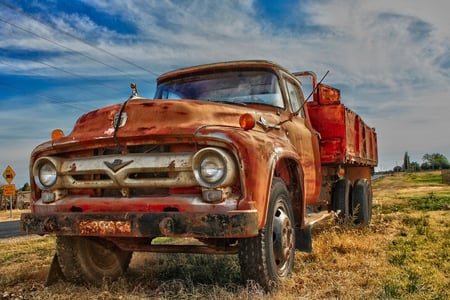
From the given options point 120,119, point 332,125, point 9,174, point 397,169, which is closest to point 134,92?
point 120,119

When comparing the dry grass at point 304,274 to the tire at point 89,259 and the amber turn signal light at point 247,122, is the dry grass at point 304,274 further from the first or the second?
the amber turn signal light at point 247,122

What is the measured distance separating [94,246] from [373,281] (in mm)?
2744

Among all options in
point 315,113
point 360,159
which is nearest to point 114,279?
point 315,113

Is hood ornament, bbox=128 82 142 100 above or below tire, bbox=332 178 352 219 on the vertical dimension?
above

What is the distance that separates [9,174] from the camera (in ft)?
84.5

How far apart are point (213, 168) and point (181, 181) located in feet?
0.93

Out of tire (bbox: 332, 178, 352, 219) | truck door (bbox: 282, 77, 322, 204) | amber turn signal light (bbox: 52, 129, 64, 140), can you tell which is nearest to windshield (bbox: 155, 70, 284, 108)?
→ truck door (bbox: 282, 77, 322, 204)

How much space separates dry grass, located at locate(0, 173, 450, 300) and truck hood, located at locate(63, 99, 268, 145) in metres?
1.36

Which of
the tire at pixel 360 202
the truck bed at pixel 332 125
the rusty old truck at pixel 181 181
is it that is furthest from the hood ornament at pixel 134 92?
the tire at pixel 360 202

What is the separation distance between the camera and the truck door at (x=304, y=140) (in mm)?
5605

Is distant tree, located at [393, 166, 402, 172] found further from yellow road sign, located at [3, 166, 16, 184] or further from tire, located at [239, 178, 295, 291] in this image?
tire, located at [239, 178, 295, 291]

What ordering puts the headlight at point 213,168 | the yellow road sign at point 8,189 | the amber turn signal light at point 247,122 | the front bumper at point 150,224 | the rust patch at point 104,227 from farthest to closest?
the yellow road sign at point 8,189
the amber turn signal light at point 247,122
the rust patch at point 104,227
the headlight at point 213,168
the front bumper at point 150,224

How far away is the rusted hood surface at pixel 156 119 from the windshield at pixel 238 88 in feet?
3.25

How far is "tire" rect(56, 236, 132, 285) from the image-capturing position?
4836mm
